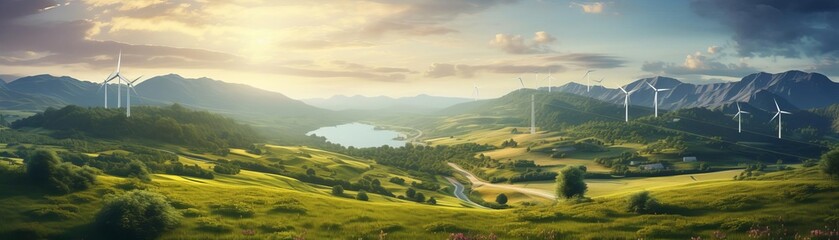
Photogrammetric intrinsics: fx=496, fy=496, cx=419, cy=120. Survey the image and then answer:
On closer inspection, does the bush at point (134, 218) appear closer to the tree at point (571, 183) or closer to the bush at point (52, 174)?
the bush at point (52, 174)

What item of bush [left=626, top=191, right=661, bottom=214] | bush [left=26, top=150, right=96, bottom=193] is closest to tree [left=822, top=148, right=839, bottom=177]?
bush [left=626, top=191, right=661, bottom=214]

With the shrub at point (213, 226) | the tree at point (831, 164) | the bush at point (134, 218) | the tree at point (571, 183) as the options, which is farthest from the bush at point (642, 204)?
the bush at point (134, 218)

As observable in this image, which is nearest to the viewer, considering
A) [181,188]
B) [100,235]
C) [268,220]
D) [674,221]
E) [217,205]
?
[100,235]

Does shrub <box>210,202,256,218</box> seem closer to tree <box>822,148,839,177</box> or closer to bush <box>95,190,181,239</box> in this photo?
bush <box>95,190,181,239</box>

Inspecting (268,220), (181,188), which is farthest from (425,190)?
(268,220)

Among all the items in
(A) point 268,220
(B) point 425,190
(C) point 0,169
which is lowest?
(B) point 425,190

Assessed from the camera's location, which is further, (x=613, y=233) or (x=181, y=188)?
(x=181, y=188)

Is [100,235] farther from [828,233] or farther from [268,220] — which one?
[828,233]
